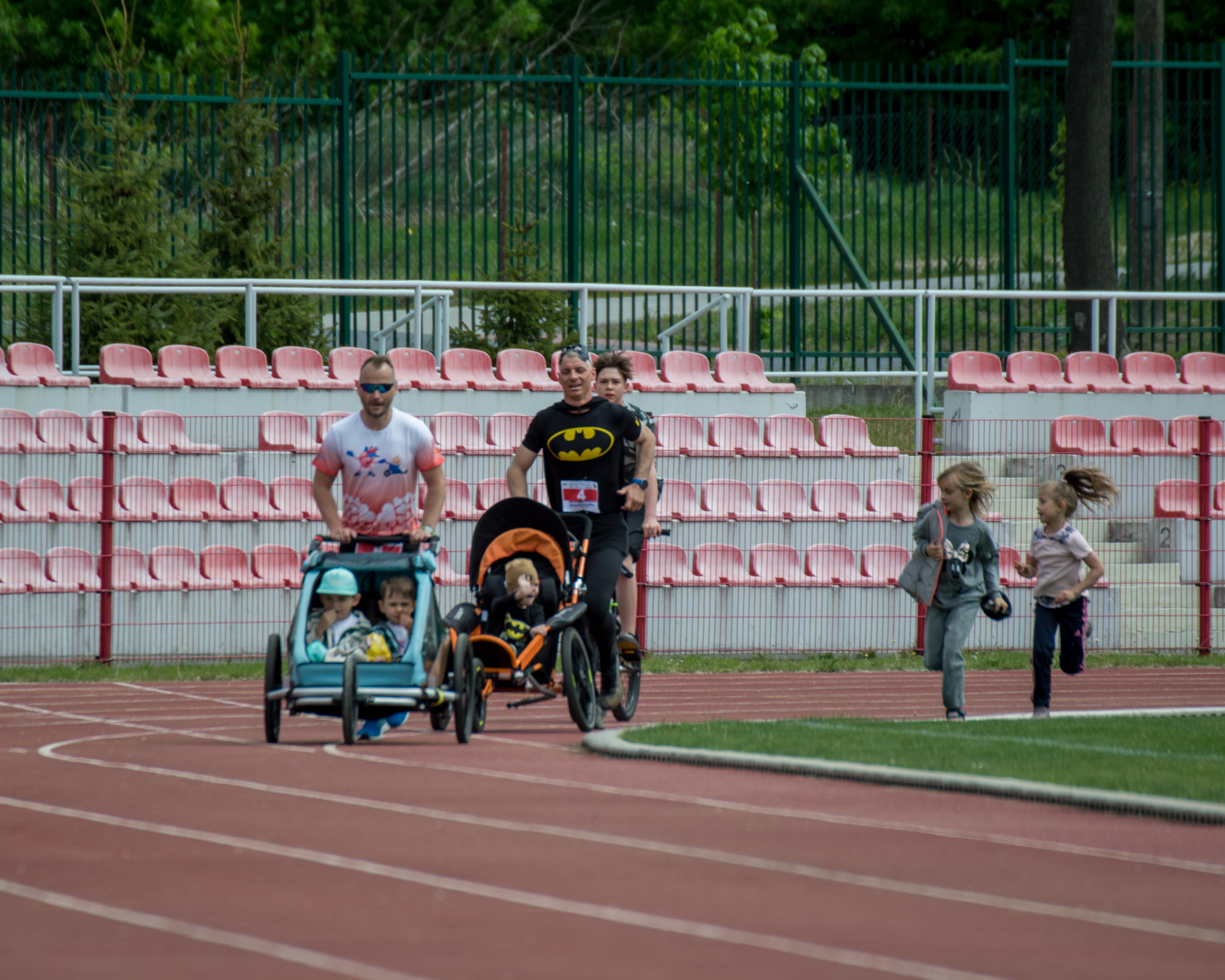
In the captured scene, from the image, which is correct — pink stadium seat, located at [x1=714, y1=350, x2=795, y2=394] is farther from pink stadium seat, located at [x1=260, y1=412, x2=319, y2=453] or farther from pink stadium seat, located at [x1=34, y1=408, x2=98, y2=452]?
pink stadium seat, located at [x1=34, y1=408, x2=98, y2=452]

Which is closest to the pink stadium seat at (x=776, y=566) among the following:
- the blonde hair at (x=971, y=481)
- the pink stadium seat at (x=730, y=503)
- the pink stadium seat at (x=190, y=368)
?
the pink stadium seat at (x=730, y=503)

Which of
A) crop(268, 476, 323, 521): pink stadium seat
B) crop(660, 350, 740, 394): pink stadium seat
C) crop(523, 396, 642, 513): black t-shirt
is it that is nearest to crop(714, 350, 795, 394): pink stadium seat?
crop(660, 350, 740, 394): pink stadium seat

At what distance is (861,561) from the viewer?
14.5m

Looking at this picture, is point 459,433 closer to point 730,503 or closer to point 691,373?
point 730,503

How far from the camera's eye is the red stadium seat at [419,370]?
16.5 meters

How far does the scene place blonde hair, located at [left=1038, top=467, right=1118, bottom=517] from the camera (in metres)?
10.4

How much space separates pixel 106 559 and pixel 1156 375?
11.4 metres

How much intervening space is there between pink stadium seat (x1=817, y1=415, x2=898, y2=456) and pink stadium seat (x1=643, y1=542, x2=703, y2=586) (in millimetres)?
2280

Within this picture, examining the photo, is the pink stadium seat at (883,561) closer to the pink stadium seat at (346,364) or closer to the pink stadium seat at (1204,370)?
the pink stadium seat at (346,364)

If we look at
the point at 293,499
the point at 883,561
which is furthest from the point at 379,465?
the point at 883,561

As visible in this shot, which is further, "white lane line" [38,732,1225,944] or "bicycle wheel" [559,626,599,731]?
"bicycle wheel" [559,626,599,731]

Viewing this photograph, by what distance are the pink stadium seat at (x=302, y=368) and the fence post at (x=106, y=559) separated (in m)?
3.60

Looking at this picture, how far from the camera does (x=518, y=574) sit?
354 inches

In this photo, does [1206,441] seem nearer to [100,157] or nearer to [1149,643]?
[1149,643]
